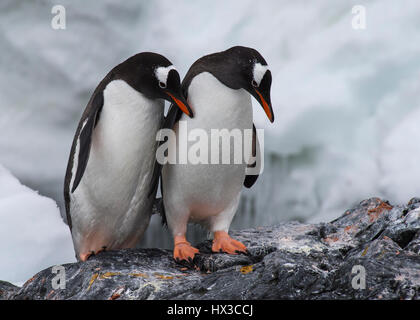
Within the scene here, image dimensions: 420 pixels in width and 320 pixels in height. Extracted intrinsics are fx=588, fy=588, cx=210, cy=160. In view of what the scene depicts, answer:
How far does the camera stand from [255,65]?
2734 mm

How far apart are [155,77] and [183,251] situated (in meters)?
0.86

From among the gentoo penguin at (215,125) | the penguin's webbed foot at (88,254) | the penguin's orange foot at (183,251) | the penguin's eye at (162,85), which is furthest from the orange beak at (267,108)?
the penguin's webbed foot at (88,254)

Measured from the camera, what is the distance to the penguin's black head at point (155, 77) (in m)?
2.75

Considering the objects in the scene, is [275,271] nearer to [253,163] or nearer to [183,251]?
[183,251]

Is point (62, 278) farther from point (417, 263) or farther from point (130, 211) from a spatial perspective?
point (417, 263)

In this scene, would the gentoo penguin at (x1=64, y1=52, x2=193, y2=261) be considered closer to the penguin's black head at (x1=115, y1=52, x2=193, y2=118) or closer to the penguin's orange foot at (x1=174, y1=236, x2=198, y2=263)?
the penguin's black head at (x1=115, y1=52, x2=193, y2=118)

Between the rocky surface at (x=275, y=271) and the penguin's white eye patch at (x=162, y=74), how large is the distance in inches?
33.2

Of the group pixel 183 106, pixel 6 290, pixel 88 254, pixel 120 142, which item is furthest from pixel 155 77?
pixel 6 290

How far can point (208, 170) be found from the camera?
2.84 meters

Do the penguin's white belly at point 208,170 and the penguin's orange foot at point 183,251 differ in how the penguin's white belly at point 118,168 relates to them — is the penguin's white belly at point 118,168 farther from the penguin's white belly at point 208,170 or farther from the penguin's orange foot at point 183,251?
the penguin's orange foot at point 183,251

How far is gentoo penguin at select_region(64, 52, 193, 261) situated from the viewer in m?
2.80
